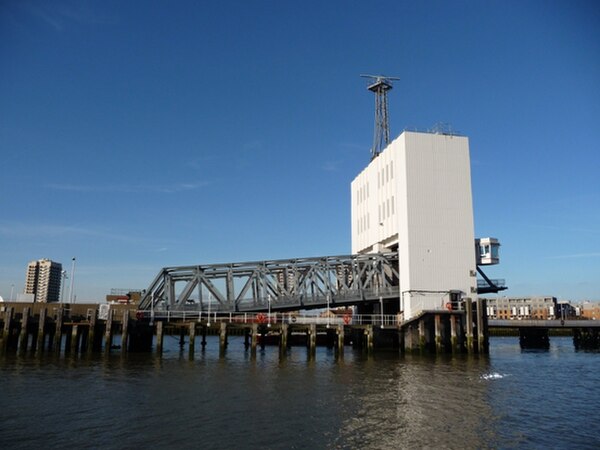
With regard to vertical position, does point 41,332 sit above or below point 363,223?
below

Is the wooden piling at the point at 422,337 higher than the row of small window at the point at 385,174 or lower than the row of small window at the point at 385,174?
lower

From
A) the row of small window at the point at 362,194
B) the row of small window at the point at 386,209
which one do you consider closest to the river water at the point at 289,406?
the row of small window at the point at 386,209

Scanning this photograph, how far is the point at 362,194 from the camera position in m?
71.1

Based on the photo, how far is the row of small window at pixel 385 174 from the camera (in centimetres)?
6034

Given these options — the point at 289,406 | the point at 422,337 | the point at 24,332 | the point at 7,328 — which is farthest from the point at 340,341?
the point at 7,328

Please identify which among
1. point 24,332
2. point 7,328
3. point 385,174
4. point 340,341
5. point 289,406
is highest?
point 385,174

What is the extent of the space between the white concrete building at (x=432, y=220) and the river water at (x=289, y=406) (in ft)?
42.6

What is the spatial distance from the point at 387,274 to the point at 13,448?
47.2 m

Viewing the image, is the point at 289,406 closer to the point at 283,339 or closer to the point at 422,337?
the point at 283,339

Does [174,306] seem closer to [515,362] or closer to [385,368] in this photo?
[385,368]

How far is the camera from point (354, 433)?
68.7 ft

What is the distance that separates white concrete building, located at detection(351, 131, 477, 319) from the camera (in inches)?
2146

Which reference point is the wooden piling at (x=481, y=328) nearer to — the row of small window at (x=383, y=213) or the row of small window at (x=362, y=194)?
the row of small window at (x=383, y=213)

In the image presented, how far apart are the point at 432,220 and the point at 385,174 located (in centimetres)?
951
